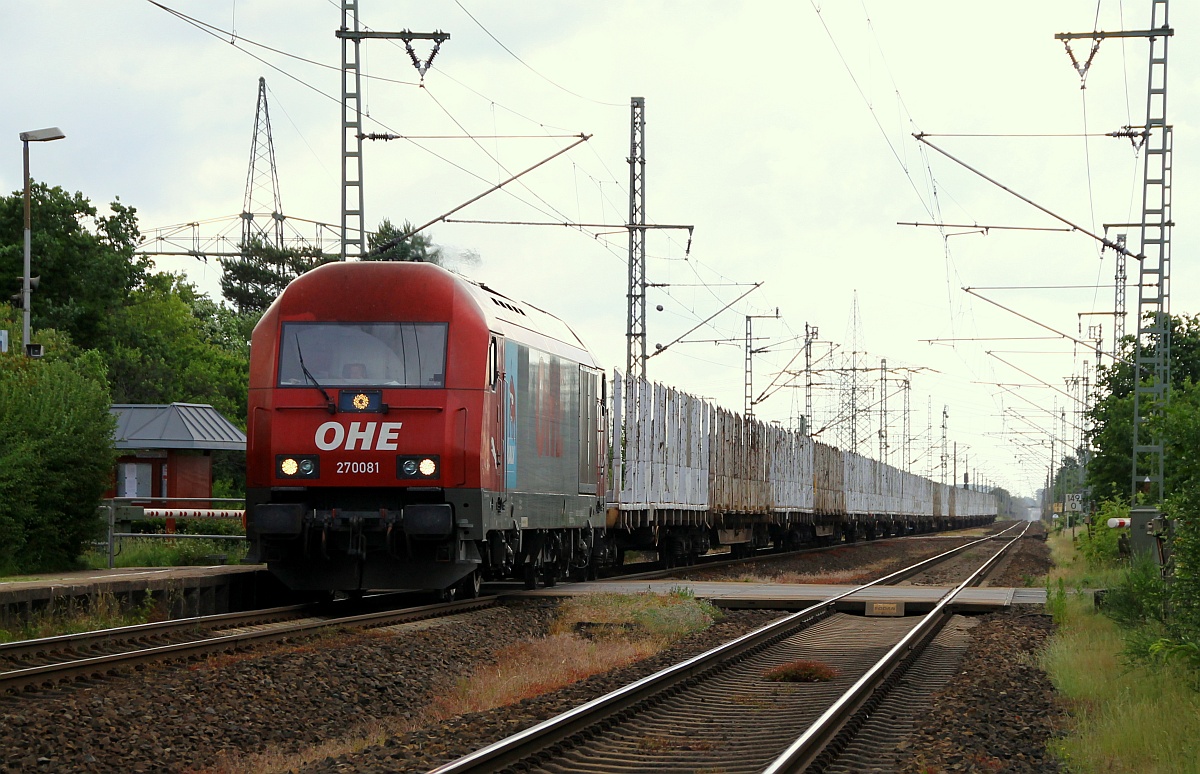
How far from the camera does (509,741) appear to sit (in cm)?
762

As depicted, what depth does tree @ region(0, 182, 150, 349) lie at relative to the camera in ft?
153

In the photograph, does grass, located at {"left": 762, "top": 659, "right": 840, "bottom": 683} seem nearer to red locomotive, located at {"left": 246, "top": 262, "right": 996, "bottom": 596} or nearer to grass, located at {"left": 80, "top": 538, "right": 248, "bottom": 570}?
red locomotive, located at {"left": 246, "top": 262, "right": 996, "bottom": 596}

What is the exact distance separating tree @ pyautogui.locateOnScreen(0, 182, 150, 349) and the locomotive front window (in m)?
32.7

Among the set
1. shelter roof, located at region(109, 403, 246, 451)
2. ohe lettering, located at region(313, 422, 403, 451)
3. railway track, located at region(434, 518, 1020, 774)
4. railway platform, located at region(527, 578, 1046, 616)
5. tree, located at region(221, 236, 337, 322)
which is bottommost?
railway platform, located at region(527, 578, 1046, 616)

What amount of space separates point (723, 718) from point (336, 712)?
2.74 metres

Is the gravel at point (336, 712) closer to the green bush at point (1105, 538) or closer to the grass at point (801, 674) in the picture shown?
the grass at point (801, 674)

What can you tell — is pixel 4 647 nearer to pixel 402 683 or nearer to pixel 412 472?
pixel 402 683

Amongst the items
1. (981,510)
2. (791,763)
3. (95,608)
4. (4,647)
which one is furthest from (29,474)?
(981,510)

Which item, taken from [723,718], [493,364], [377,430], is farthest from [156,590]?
[723,718]

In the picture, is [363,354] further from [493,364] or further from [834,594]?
[834,594]

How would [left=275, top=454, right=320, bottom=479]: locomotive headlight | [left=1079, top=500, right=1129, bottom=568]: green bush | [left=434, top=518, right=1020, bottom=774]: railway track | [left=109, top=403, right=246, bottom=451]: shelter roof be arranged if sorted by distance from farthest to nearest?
[left=109, top=403, right=246, bottom=451]: shelter roof
[left=1079, top=500, right=1129, bottom=568]: green bush
[left=275, top=454, right=320, bottom=479]: locomotive headlight
[left=434, top=518, right=1020, bottom=774]: railway track

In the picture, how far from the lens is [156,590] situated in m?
15.1

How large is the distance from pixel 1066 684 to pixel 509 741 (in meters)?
5.18

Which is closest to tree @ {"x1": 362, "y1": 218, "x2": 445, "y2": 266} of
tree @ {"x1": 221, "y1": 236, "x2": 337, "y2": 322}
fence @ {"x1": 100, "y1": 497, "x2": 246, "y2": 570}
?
tree @ {"x1": 221, "y1": 236, "x2": 337, "y2": 322}
